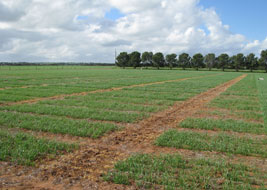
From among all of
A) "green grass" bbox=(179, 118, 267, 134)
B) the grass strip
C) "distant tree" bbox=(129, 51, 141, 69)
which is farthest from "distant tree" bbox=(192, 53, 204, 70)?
the grass strip

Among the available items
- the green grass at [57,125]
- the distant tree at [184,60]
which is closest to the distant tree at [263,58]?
the distant tree at [184,60]

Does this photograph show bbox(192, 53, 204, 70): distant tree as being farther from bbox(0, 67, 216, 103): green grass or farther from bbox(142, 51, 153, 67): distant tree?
bbox(0, 67, 216, 103): green grass

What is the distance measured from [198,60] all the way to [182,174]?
12726cm

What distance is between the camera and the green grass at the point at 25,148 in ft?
16.8

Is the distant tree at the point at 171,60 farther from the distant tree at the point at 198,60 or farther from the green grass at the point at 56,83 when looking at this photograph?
the green grass at the point at 56,83

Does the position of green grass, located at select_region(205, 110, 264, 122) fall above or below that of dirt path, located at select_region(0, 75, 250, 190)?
above

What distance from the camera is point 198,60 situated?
410 feet

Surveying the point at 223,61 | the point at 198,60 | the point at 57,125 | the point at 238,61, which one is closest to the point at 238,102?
the point at 57,125

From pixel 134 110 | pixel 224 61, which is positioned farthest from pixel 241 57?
pixel 134 110

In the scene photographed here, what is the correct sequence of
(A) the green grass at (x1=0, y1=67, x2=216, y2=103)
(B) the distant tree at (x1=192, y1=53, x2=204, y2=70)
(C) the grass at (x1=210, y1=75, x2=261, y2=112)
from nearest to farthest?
(C) the grass at (x1=210, y1=75, x2=261, y2=112) → (A) the green grass at (x1=0, y1=67, x2=216, y2=103) → (B) the distant tree at (x1=192, y1=53, x2=204, y2=70)

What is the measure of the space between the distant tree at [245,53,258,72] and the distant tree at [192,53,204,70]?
22346mm

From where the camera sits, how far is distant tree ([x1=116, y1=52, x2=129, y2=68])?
134125mm

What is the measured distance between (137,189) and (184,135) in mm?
3376

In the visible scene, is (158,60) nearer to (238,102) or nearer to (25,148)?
(238,102)
